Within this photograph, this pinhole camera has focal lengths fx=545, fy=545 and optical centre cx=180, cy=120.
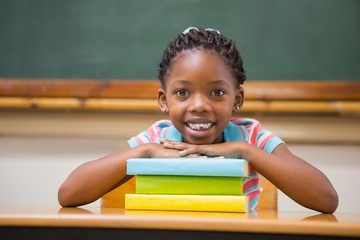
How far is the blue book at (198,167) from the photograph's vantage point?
1019 millimetres

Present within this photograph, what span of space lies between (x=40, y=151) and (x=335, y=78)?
120 centimetres

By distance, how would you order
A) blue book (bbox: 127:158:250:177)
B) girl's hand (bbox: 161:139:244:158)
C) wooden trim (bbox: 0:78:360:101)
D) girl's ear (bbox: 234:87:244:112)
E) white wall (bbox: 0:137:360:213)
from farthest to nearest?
1. white wall (bbox: 0:137:360:213)
2. wooden trim (bbox: 0:78:360:101)
3. girl's ear (bbox: 234:87:244:112)
4. girl's hand (bbox: 161:139:244:158)
5. blue book (bbox: 127:158:250:177)

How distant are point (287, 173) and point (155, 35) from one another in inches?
42.8

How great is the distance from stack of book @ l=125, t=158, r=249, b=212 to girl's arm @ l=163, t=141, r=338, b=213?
0.17 m

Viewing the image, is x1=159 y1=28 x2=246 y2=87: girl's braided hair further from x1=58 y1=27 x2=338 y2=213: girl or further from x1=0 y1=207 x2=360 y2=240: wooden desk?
x1=0 y1=207 x2=360 y2=240: wooden desk

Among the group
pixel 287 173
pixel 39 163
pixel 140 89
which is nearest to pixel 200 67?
pixel 287 173

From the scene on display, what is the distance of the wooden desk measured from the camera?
31.6 inches

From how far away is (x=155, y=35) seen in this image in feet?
7.15

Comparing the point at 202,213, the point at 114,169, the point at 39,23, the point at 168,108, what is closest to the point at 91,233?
the point at 202,213

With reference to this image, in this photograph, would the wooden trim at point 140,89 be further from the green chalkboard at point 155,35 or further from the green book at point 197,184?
the green book at point 197,184

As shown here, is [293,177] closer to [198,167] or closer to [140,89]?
[198,167]

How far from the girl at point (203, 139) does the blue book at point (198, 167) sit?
0.59 ft

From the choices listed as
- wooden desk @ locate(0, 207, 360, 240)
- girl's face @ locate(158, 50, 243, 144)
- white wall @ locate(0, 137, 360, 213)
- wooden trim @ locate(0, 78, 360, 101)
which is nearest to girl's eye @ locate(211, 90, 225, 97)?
girl's face @ locate(158, 50, 243, 144)

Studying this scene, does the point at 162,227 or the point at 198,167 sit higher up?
the point at 198,167
